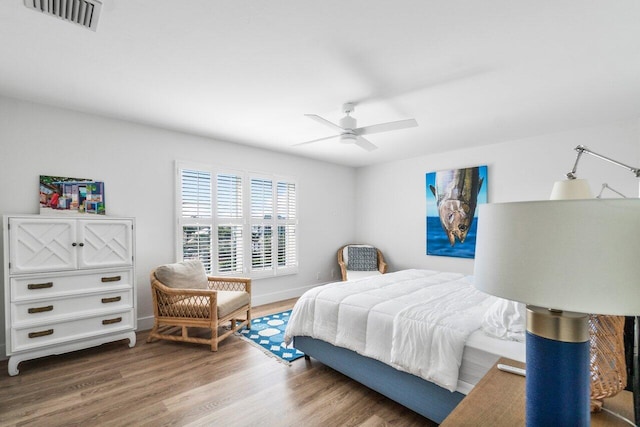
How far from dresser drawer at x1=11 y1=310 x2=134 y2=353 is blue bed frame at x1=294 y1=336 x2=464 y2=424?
197 cm

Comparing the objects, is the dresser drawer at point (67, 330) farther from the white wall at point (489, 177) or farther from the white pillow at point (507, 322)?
the white wall at point (489, 177)

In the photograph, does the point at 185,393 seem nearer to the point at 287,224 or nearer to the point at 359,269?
the point at 287,224

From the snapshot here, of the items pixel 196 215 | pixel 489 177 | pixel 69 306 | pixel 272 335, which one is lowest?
pixel 272 335

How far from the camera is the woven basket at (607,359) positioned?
0.95 m

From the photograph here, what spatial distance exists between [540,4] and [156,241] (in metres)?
4.17

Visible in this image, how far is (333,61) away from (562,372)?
7.25 ft

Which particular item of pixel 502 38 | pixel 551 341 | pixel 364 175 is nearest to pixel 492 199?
pixel 364 175

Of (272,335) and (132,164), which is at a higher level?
(132,164)

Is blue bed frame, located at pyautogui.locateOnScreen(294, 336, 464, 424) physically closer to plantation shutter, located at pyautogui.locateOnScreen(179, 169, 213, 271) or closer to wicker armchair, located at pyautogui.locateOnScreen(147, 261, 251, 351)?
wicker armchair, located at pyautogui.locateOnScreen(147, 261, 251, 351)

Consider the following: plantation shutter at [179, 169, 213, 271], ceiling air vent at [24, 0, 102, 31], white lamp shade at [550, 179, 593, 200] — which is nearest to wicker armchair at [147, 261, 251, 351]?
plantation shutter at [179, 169, 213, 271]

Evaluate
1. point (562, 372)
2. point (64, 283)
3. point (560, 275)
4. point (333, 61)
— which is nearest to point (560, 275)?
point (560, 275)

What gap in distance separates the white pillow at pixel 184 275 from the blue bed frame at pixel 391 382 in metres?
1.58

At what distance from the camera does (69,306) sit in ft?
9.20

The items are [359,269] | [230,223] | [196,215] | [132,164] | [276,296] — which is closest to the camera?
[132,164]
